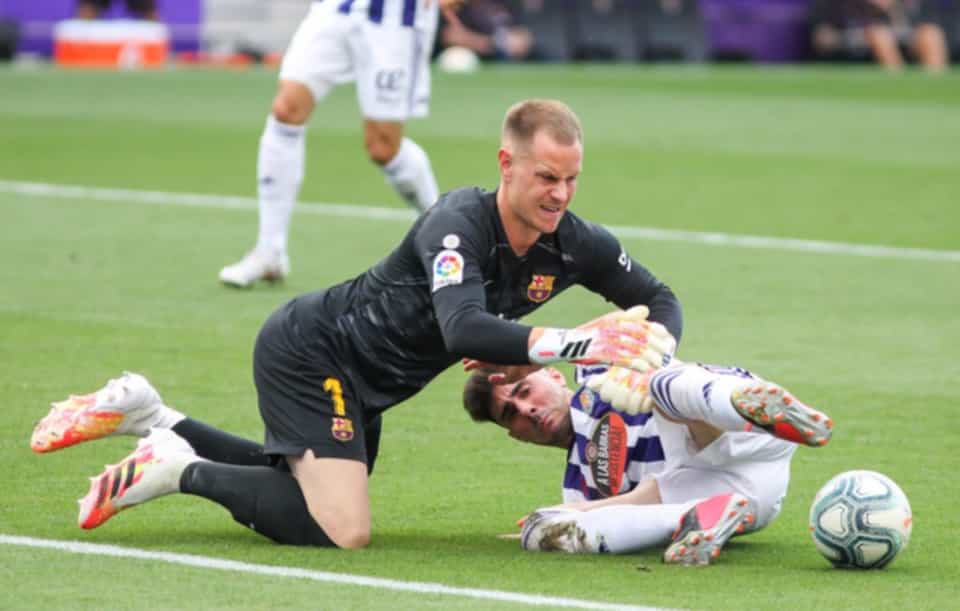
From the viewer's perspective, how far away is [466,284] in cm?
631

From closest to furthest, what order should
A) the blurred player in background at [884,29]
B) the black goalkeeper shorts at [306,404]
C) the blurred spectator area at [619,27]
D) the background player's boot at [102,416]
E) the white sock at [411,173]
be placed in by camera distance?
1. the black goalkeeper shorts at [306,404]
2. the background player's boot at [102,416]
3. the white sock at [411,173]
4. the blurred spectator area at [619,27]
5. the blurred player in background at [884,29]

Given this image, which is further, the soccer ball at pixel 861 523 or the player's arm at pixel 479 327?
the soccer ball at pixel 861 523

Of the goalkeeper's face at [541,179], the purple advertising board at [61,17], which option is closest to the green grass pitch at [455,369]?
the goalkeeper's face at [541,179]

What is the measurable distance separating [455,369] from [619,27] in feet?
90.8

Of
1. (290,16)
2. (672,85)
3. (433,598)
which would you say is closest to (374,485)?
(433,598)

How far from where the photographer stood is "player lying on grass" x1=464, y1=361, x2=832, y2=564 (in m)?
6.05

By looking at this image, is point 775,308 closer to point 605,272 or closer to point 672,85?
point 605,272

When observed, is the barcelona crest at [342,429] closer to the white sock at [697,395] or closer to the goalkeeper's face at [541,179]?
the goalkeeper's face at [541,179]

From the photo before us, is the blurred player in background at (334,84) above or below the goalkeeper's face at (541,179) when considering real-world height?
below

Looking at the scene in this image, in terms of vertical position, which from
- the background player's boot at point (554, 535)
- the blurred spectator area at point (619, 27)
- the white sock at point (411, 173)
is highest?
the background player's boot at point (554, 535)

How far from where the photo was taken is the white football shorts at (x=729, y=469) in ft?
21.1

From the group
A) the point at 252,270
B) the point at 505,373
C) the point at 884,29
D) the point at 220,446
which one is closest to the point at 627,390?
the point at 505,373

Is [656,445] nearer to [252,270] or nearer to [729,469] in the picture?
[729,469]

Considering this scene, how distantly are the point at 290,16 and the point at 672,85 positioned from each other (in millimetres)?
6788
